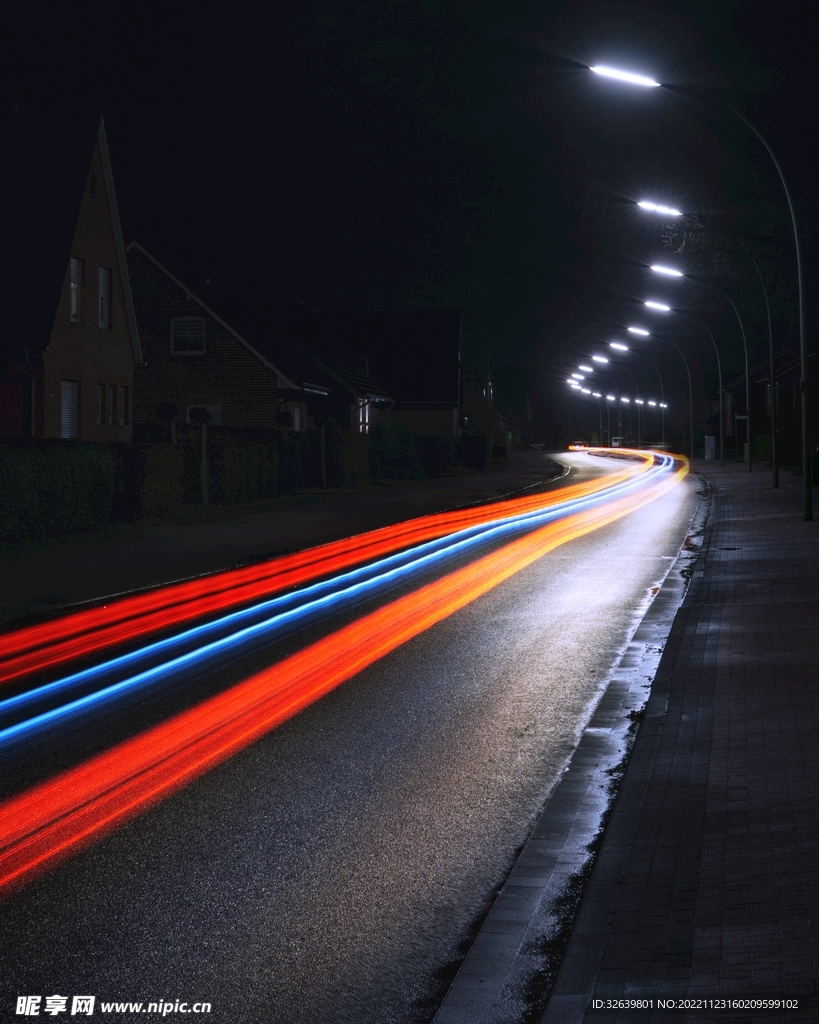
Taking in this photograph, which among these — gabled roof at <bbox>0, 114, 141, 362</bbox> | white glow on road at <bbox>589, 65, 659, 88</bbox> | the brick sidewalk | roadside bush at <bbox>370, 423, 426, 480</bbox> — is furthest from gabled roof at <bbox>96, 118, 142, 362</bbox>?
the brick sidewalk

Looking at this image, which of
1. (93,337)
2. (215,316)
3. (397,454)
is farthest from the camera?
(397,454)

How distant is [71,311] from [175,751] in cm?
2876

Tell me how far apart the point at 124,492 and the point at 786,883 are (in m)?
20.9

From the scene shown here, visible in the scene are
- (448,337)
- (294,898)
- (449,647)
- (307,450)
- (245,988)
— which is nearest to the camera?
(245,988)

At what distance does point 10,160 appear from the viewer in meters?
37.0

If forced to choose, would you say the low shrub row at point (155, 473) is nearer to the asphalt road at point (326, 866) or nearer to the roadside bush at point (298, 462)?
the roadside bush at point (298, 462)

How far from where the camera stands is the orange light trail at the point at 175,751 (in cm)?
581

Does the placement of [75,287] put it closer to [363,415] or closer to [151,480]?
[151,480]

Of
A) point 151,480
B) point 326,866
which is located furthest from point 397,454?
point 326,866

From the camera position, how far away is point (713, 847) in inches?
199

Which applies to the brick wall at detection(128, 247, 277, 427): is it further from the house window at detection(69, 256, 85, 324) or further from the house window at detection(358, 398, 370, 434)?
the house window at detection(69, 256, 85, 324)

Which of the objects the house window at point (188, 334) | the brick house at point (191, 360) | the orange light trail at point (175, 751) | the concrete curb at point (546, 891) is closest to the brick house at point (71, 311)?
the brick house at point (191, 360)

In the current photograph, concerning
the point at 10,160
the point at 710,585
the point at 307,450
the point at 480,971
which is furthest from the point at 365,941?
the point at 10,160

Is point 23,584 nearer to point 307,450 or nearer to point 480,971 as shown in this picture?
point 480,971
